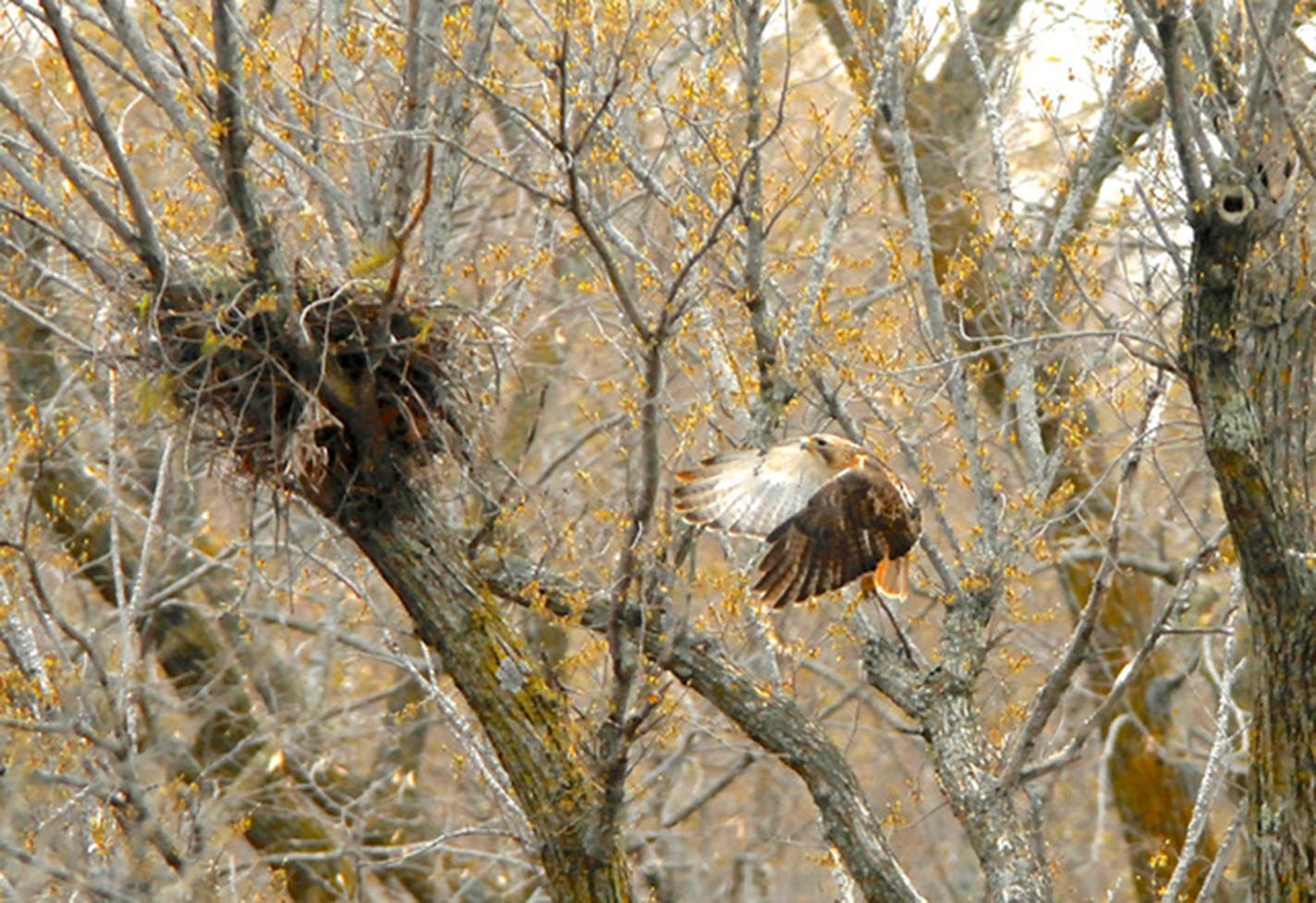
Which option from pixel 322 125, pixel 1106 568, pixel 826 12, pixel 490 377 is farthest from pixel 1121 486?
pixel 826 12

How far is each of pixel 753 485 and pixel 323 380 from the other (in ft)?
A: 4.99

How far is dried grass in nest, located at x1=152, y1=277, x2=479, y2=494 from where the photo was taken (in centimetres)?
494

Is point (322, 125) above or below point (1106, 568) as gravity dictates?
above

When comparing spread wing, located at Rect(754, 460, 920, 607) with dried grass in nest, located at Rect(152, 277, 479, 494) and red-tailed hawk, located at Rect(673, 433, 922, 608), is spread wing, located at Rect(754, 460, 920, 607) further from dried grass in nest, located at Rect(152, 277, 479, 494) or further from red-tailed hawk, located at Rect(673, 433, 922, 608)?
dried grass in nest, located at Rect(152, 277, 479, 494)

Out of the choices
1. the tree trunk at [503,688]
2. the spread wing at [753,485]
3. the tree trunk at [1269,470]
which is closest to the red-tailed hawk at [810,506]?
the spread wing at [753,485]

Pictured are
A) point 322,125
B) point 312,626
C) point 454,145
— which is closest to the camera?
point 454,145

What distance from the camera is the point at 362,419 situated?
5180 millimetres

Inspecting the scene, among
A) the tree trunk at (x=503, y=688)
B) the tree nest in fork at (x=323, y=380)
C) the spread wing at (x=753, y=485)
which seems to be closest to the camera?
the tree nest in fork at (x=323, y=380)

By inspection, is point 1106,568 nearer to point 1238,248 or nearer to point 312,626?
point 1238,248

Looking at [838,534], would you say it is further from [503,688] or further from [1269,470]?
[1269,470]

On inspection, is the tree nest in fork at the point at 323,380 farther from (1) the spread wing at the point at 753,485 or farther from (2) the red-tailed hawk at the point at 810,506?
(2) the red-tailed hawk at the point at 810,506

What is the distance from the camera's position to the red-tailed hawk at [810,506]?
589cm

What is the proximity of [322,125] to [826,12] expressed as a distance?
4376mm

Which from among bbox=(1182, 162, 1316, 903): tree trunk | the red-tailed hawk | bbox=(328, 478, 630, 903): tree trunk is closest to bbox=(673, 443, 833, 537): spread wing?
the red-tailed hawk
